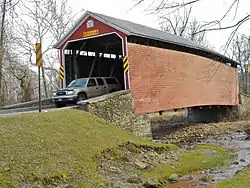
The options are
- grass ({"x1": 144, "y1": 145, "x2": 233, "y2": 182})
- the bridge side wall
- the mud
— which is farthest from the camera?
the bridge side wall

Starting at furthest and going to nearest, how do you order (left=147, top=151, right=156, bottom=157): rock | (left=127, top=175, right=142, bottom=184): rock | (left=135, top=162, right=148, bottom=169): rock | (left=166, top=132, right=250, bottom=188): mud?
(left=147, top=151, right=156, bottom=157): rock → (left=135, top=162, right=148, bottom=169): rock → (left=166, top=132, right=250, bottom=188): mud → (left=127, top=175, right=142, bottom=184): rock

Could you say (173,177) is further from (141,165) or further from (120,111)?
(120,111)

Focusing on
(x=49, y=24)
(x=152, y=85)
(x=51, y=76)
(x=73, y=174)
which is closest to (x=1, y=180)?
(x=73, y=174)

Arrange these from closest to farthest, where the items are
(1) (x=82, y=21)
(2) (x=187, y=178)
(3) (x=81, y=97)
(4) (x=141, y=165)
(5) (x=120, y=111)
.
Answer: (2) (x=187, y=178) < (4) (x=141, y=165) < (5) (x=120, y=111) < (3) (x=81, y=97) < (1) (x=82, y=21)

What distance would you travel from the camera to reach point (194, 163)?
11.9 m

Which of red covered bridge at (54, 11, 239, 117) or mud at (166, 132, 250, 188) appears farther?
red covered bridge at (54, 11, 239, 117)

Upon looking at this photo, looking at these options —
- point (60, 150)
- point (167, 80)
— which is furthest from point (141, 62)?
point (60, 150)

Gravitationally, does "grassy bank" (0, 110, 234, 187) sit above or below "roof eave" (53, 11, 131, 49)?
below

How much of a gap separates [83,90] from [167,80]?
4.89 m

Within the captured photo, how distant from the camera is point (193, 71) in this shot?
2183 centimetres

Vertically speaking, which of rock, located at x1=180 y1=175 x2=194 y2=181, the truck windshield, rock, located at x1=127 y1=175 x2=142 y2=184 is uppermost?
the truck windshield

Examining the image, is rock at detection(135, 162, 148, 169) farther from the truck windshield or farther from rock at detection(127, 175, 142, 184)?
the truck windshield

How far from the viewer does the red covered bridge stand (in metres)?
16.4

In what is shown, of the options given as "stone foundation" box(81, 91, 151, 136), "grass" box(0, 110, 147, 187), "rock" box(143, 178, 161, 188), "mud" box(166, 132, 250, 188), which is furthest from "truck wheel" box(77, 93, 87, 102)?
"rock" box(143, 178, 161, 188)
